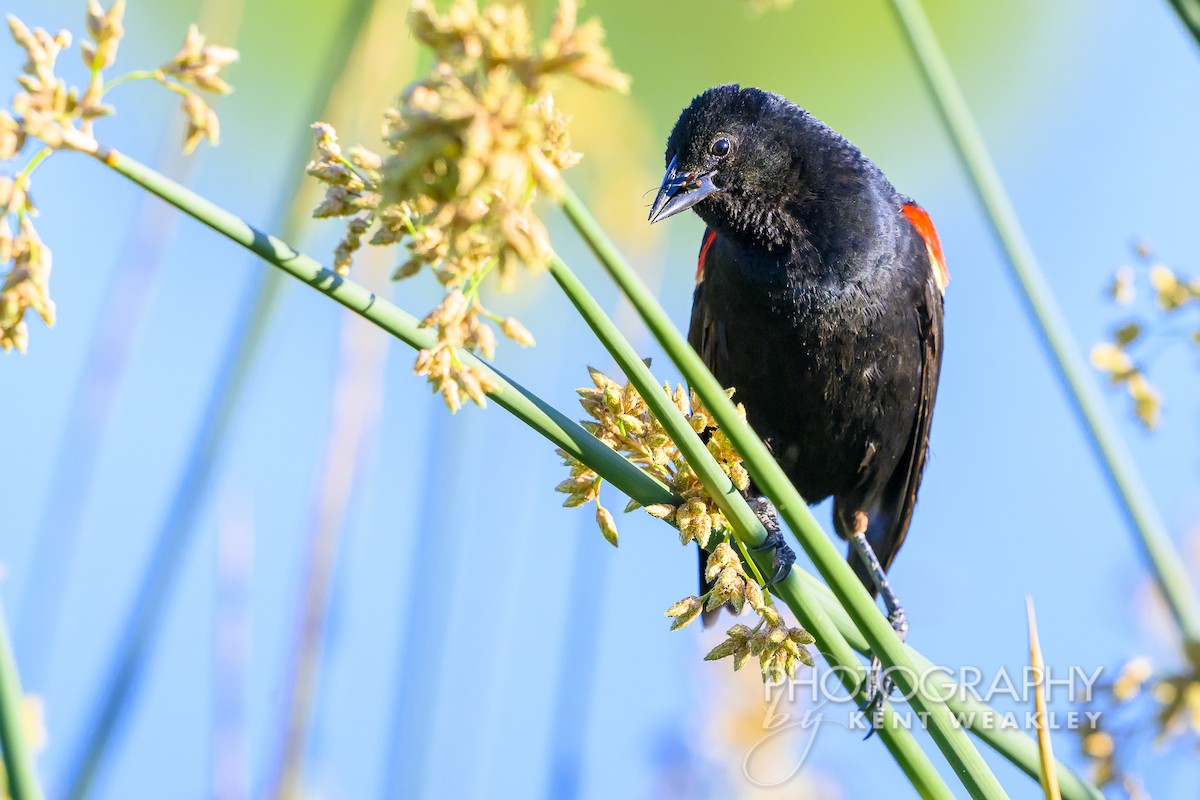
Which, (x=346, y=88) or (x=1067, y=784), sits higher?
(x=346, y=88)

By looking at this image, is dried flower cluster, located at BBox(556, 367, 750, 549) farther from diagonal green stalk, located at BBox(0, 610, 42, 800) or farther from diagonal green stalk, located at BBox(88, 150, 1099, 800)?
diagonal green stalk, located at BBox(0, 610, 42, 800)

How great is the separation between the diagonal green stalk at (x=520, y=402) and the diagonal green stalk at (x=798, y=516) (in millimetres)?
79

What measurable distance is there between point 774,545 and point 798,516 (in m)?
0.44

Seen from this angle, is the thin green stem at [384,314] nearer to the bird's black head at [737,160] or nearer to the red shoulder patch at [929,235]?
the bird's black head at [737,160]

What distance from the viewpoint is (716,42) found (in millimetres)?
6129

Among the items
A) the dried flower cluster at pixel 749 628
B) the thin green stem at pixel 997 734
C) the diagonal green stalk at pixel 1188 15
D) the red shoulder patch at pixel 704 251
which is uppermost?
the red shoulder patch at pixel 704 251

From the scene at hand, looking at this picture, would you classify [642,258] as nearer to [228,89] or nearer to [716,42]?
[228,89]

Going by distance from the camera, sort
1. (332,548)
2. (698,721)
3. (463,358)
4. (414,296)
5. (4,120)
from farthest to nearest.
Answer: (414,296), (698,721), (332,548), (463,358), (4,120)

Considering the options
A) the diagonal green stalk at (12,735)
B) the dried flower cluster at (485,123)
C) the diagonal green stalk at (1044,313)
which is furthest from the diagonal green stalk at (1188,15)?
the diagonal green stalk at (12,735)

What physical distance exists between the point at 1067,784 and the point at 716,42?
5.43 m

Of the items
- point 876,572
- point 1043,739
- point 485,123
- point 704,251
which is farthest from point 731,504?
point 876,572

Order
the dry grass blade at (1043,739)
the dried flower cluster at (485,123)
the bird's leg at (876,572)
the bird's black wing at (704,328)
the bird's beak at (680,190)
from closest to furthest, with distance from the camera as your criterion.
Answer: the dried flower cluster at (485,123), the dry grass blade at (1043,739), the bird's beak at (680,190), the bird's black wing at (704,328), the bird's leg at (876,572)

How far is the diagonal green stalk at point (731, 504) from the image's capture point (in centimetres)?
99

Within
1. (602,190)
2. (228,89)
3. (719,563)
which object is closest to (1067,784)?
(719,563)
